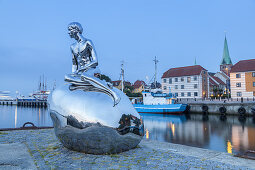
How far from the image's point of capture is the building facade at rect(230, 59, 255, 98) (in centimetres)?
4528

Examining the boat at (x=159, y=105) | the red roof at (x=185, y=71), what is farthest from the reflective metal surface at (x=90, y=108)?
the red roof at (x=185, y=71)

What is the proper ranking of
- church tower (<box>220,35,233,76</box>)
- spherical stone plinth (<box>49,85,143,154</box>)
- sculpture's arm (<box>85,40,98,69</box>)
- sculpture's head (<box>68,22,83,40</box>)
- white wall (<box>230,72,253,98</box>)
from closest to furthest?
spherical stone plinth (<box>49,85,143,154</box>)
sculpture's arm (<box>85,40,98,69</box>)
sculpture's head (<box>68,22,83,40</box>)
white wall (<box>230,72,253,98</box>)
church tower (<box>220,35,233,76</box>)

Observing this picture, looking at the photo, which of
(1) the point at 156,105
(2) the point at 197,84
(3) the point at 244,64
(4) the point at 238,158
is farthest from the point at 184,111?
(4) the point at 238,158

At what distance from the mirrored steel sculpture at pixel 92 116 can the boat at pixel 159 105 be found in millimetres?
31946

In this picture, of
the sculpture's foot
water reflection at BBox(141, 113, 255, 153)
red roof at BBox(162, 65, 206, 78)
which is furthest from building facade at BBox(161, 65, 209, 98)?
the sculpture's foot

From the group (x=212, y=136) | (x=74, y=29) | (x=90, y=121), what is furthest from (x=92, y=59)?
(x=212, y=136)

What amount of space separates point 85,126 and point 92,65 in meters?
2.05

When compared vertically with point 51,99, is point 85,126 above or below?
below

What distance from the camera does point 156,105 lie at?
38.8 metres

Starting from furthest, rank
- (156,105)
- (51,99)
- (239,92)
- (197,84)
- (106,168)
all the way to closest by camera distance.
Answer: (197,84) < (239,92) < (156,105) < (51,99) < (106,168)

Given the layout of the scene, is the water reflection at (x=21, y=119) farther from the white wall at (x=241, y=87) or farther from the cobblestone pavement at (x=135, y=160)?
the white wall at (x=241, y=87)

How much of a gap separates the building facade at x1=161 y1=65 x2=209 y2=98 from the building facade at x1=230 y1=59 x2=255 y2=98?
806cm

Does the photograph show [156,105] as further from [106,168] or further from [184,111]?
[106,168]

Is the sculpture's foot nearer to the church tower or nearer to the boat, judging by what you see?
the boat
